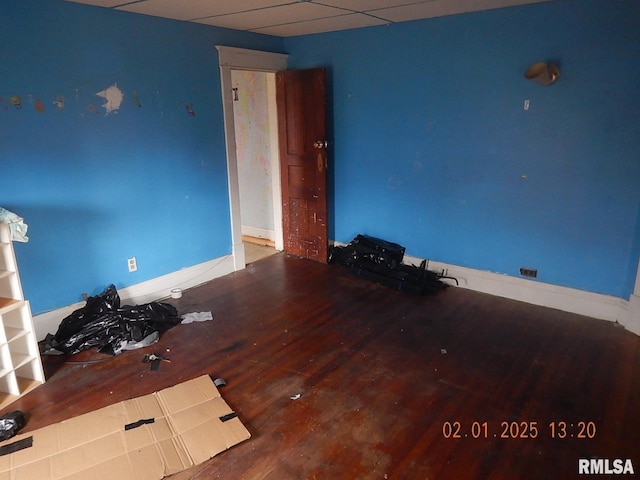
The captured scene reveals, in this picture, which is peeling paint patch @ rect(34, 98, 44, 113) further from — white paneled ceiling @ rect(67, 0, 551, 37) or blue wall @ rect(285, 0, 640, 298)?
blue wall @ rect(285, 0, 640, 298)

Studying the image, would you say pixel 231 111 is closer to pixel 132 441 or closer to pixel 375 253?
pixel 375 253

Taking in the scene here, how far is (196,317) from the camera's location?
133 inches

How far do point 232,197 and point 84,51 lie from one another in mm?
1723

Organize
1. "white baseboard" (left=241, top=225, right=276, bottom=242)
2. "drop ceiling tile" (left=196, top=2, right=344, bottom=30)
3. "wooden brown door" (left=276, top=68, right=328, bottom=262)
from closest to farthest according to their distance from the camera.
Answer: "drop ceiling tile" (left=196, top=2, right=344, bottom=30) < "wooden brown door" (left=276, top=68, right=328, bottom=262) < "white baseboard" (left=241, top=225, right=276, bottom=242)

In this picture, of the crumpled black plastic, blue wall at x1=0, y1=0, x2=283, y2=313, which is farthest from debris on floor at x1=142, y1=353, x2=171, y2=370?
blue wall at x1=0, y1=0, x2=283, y2=313

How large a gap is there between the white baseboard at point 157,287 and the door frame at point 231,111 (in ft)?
0.73

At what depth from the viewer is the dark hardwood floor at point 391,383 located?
1.97m

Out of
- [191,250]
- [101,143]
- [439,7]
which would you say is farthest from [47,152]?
[439,7]

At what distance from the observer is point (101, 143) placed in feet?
10.4

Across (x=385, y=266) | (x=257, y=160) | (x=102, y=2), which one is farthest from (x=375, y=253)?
(x=102, y=2)

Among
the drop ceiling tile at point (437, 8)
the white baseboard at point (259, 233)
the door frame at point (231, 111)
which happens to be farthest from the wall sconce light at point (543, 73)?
the white baseboard at point (259, 233)

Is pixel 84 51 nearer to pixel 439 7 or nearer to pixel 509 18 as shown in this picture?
pixel 439 7

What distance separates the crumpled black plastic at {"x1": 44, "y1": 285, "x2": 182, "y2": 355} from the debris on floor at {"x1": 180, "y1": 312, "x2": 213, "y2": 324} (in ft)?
0.68

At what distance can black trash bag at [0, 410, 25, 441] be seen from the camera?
83.0 inches
